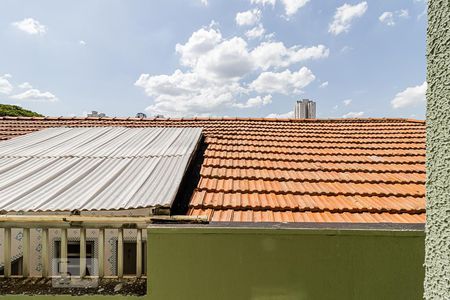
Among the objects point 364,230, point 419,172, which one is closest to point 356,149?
point 419,172

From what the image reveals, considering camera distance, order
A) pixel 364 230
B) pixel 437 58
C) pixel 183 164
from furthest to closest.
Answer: pixel 183 164
pixel 364 230
pixel 437 58

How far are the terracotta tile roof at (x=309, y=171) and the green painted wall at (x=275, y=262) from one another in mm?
332

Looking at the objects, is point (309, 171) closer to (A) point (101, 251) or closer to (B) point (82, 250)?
(A) point (101, 251)

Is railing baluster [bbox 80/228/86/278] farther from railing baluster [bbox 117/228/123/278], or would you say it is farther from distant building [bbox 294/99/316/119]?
distant building [bbox 294/99/316/119]

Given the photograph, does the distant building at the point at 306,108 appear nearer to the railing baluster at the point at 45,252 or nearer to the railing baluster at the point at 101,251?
the railing baluster at the point at 101,251

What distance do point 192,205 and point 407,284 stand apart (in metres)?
2.93

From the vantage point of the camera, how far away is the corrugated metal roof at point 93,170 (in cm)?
340

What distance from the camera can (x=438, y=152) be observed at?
5.01ft

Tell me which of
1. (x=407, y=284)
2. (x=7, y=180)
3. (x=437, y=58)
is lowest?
(x=407, y=284)

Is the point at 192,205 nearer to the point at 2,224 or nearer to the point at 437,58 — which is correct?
the point at 2,224

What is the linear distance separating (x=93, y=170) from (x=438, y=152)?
4.64 m

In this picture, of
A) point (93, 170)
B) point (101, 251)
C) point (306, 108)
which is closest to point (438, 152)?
point (101, 251)

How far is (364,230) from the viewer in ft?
Result: 10.0

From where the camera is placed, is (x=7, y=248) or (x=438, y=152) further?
(x=7, y=248)
